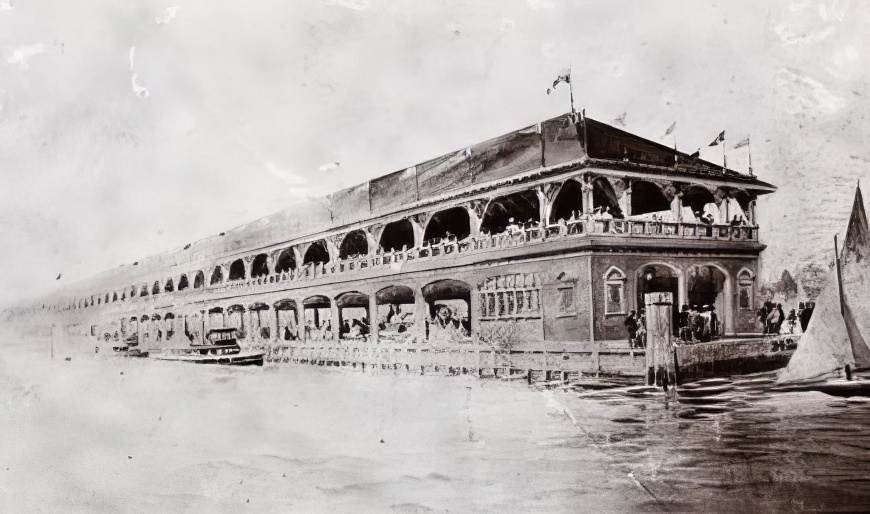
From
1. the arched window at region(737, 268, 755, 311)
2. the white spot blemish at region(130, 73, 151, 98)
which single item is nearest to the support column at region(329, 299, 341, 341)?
the white spot blemish at region(130, 73, 151, 98)

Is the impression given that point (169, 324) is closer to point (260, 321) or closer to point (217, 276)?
point (217, 276)

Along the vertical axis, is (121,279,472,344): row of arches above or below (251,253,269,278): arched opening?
below

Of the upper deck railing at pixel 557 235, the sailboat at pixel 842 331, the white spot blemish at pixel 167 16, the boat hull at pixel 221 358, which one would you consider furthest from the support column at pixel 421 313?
the white spot blemish at pixel 167 16

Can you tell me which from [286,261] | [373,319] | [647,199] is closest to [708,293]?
[647,199]

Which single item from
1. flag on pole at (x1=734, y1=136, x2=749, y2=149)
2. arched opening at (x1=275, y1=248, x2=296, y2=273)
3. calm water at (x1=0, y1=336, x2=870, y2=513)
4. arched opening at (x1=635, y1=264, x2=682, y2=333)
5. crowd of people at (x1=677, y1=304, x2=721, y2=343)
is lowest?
calm water at (x1=0, y1=336, x2=870, y2=513)

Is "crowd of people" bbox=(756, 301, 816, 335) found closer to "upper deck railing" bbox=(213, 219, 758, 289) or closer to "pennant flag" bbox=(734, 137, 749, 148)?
"upper deck railing" bbox=(213, 219, 758, 289)

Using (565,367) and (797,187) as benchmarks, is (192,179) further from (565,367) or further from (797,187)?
(797,187)

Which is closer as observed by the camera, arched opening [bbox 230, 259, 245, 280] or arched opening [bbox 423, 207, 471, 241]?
arched opening [bbox 423, 207, 471, 241]

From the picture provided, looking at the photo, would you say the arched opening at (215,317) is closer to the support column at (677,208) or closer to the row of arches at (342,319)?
the row of arches at (342,319)
